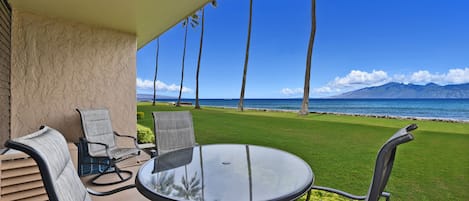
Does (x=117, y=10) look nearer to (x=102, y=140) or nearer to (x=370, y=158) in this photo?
(x=102, y=140)

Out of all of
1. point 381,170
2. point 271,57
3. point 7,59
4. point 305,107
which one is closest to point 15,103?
point 7,59

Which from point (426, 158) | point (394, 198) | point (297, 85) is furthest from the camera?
point (297, 85)

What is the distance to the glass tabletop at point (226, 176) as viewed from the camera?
4.83 feet

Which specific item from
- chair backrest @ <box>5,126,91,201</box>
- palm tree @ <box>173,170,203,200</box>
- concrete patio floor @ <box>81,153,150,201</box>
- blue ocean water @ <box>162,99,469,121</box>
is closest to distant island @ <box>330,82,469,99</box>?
blue ocean water @ <box>162,99,469,121</box>

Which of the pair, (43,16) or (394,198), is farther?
(43,16)

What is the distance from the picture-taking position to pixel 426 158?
15.1ft

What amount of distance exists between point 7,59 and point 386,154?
389 cm

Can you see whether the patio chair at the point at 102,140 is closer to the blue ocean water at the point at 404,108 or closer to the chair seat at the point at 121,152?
the chair seat at the point at 121,152

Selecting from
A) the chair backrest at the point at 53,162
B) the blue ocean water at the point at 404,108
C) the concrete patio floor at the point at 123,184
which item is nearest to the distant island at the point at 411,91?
the blue ocean water at the point at 404,108

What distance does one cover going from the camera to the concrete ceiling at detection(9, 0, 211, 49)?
9.68ft

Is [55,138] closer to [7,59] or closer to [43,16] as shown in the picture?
[7,59]

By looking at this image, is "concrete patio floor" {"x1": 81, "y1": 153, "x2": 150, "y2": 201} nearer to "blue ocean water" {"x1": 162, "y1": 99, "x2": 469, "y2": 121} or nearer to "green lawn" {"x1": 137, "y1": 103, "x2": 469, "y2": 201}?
"green lawn" {"x1": 137, "y1": 103, "x2": 469, "y2": 201}

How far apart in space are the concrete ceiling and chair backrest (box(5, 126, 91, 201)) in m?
2.13

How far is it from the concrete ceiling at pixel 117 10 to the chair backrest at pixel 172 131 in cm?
131
